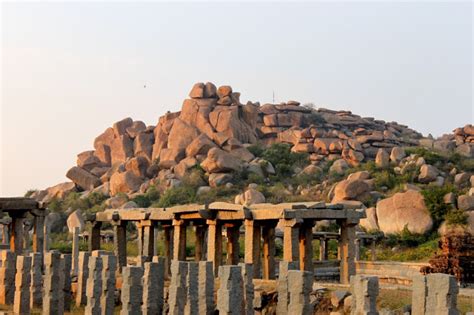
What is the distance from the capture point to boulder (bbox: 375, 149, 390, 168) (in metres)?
47.6

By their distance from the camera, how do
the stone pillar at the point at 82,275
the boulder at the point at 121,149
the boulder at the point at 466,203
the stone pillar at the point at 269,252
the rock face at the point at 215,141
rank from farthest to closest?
the boulder at the point at 121,149 → the rock face at the point at 215,141 → the boulder at the point at 466,203 → the stone pillar at the point at 269,252 → the stone pillar at the point at 82,275

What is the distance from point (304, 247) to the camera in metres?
20.6

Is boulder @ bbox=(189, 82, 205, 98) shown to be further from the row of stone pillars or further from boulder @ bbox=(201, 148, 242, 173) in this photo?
the row of stone pillars

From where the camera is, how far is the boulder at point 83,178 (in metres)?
56.0

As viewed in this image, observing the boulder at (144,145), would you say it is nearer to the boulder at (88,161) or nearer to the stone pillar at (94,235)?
the boulder at (88,161)

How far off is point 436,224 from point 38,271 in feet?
79.9

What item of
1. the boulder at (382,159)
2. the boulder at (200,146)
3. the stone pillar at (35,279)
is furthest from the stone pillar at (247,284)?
the boulder at (200,146)

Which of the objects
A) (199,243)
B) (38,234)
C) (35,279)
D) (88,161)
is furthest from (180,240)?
(88,161)

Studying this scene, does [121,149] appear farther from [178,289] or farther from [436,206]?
[178,289]

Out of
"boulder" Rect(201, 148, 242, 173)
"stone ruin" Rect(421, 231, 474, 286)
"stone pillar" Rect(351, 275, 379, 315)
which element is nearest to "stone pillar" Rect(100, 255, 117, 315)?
"stone pillar" Rect(351, 275, 379, 315)

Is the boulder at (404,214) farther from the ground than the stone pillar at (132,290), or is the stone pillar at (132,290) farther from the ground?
the boulder at (404,214)

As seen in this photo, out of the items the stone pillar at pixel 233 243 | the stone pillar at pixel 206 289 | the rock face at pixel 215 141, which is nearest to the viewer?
the stone pillar at pixel 206 289

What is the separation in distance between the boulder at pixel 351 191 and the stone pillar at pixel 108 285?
2783cm

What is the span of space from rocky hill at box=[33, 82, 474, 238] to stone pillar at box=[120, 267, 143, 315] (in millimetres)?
28898
